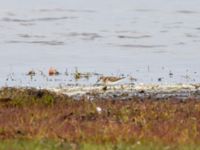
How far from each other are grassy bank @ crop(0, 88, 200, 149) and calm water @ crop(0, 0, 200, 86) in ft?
20.1

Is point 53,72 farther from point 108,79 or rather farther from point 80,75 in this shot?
point 108,79

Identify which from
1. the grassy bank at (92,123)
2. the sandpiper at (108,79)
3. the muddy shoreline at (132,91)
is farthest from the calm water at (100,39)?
the grassy bank at (92,123)

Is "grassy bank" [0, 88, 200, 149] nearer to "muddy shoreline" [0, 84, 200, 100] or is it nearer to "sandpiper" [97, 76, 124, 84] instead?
"muddy shoreline" [0, 84, 200, 100]

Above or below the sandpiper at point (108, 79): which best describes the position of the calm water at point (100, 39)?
above

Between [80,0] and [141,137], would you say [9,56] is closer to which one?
[141,137]

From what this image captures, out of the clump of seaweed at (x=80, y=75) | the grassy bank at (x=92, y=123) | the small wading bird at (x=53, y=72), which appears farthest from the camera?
the small wading bird at (x=53, y=72)

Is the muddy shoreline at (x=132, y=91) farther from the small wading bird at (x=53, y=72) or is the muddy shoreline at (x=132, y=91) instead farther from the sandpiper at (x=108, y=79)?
the small wading bird at (x=53, y=72)

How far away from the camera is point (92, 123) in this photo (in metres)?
15.8

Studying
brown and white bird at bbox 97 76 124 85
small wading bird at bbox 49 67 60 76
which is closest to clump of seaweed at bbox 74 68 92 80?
small wading bird at bbox 49 67 60 76

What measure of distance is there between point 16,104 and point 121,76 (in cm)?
803

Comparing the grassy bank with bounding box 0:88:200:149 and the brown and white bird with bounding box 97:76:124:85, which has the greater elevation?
the brown and white bird with bounding box 97:76:124:85

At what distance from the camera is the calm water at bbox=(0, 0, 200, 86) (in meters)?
27.3

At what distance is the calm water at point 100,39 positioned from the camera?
27.3 meters

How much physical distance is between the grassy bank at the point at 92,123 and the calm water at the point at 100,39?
611 cm
